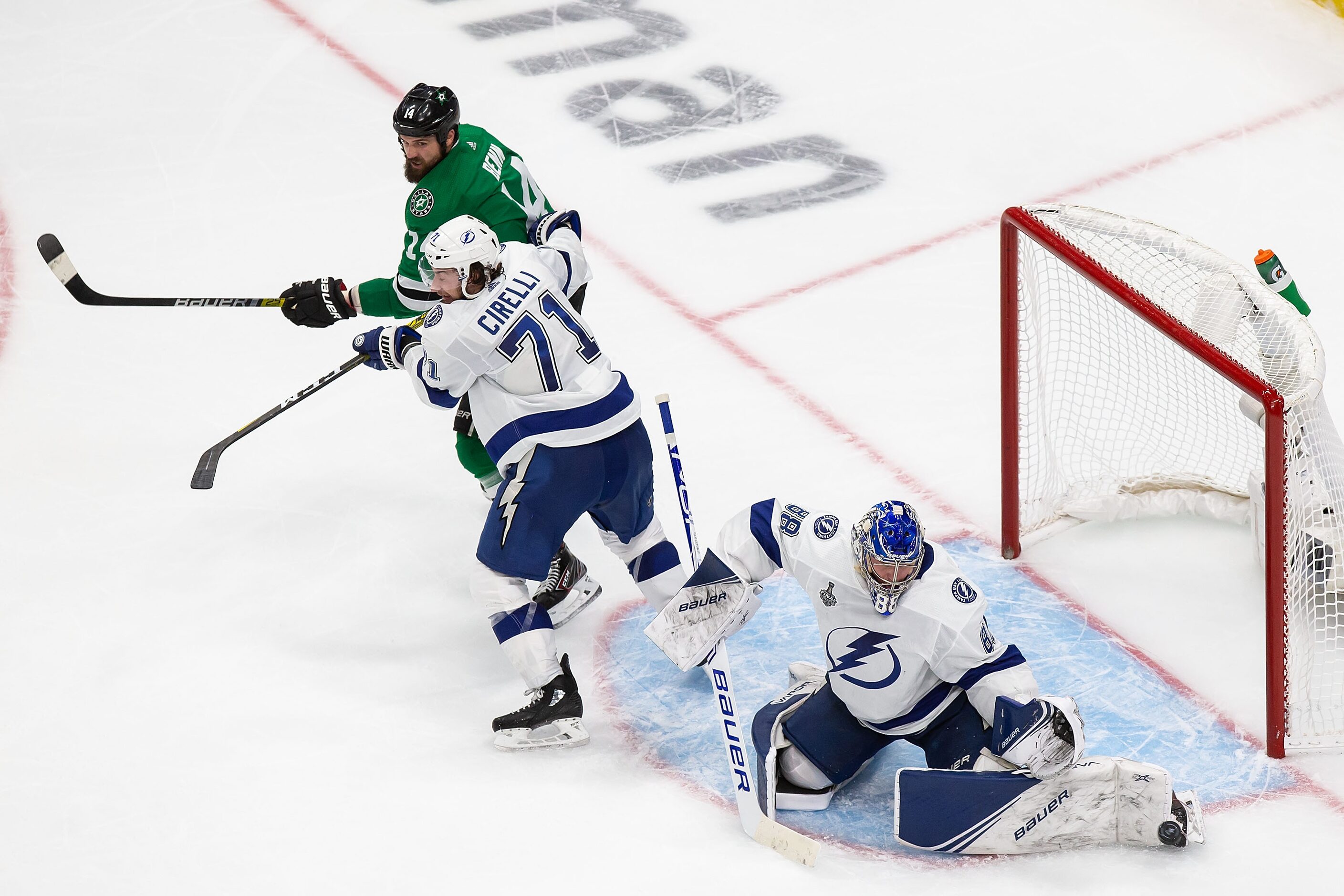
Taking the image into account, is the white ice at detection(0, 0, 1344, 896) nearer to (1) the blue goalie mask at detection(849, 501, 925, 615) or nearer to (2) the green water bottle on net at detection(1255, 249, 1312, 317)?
(1) the blue goalie mask at detection(849, 501, 925, 615)

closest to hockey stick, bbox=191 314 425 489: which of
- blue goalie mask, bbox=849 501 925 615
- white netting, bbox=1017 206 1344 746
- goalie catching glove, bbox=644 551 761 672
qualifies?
goalie catching glove, bbox=644 551 761 672

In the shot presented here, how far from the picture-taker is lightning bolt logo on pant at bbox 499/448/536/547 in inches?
139

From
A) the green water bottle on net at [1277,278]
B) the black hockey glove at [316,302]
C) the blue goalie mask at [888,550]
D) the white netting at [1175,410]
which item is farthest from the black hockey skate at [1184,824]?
the black hockey glove at [316,302]

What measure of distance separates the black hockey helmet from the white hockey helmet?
44 cm

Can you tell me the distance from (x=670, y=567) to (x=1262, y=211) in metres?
2.85

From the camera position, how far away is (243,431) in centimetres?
407

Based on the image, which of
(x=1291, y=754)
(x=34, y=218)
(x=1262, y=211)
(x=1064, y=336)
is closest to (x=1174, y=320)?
(x=1064, y=336)

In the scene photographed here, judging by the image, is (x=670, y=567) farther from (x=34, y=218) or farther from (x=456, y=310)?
(x=34, y=218)

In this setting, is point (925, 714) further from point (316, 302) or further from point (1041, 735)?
point (316, 302)

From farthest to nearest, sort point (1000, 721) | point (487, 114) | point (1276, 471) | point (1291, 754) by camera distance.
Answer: point (487, 114), point (1291, 754), point (1276, 471), point (1000, 721)

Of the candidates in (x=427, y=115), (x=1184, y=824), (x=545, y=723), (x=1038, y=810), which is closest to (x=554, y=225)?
(x=427, y=115)

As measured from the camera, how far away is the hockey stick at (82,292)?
436cm

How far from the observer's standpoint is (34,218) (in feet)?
18.6

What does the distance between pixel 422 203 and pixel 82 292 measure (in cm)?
122
